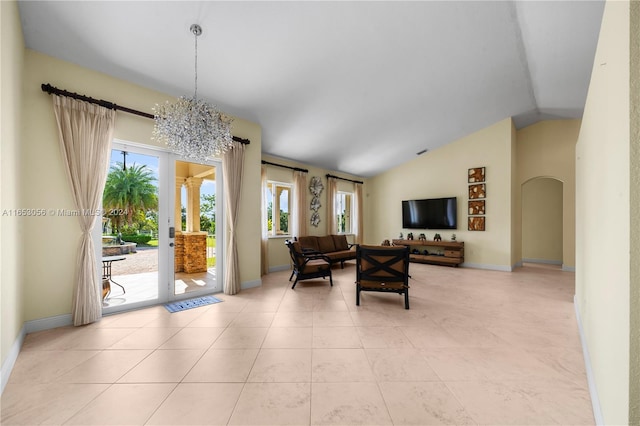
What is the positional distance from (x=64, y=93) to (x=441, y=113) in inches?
247

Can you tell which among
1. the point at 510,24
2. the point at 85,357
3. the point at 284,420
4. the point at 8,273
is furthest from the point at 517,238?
the point at 8,273

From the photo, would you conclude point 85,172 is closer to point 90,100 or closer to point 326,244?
point 90,100

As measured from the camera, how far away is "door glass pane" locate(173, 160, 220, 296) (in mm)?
4207

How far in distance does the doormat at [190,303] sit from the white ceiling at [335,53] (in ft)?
10.1

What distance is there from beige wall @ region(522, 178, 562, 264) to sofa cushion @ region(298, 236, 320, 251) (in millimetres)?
6629

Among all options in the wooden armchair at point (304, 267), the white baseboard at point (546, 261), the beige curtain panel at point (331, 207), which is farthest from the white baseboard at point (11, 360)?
the white baseboard at point (546, 261)

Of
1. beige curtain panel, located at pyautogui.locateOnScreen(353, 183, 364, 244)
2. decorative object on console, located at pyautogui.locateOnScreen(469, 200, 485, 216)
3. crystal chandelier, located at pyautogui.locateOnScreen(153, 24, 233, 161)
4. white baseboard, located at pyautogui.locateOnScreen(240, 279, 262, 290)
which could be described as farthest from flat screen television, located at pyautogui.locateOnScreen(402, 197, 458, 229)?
crystal chandelier, located at pyautogui.locateOnScreen(153, 24, 233, 161)

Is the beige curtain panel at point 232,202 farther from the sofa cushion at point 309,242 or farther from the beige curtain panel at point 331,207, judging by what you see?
the beige curtain panel at point 331,207

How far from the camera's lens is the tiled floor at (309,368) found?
1.66m

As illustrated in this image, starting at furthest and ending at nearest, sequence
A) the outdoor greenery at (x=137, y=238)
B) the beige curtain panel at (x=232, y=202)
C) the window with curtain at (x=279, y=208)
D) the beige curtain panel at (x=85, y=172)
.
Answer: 1. the window with curtain at (x=279, y=208)
2. the beige curtain panel at (x=232, y=202)
3. the outdoor greenery at (x=137, y=238)
4. the beige curtain panel at (x=85, y=172)

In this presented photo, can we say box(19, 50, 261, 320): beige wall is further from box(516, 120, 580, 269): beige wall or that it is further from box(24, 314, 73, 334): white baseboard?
box(516, 120, 580, 269): beige wall

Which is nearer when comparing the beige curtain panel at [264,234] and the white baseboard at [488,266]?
the beige curtain panel at [264,234]

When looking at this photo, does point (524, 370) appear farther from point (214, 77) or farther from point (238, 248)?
point (214, 77)

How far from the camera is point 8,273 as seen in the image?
2.21 metres
